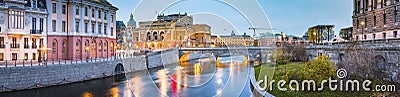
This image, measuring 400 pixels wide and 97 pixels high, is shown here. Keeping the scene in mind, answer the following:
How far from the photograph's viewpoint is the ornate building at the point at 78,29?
114ft

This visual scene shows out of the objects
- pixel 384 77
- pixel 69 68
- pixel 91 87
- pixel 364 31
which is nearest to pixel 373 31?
pixel 364 31

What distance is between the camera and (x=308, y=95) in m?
16.0

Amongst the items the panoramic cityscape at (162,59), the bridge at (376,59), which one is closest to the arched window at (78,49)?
the panoramic cityscape at (162,59)

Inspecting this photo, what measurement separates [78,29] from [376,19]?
36371 millimetres

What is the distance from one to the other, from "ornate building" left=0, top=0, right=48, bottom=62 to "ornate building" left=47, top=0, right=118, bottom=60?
117cm

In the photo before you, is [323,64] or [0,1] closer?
[323,64]

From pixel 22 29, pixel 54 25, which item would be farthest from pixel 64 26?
pixel 22 29

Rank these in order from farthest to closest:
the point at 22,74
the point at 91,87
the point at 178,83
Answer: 1. the point at 178,83
2. the point at 91,87
3. the point at 22,74

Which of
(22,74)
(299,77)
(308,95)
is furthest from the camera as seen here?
(22,74)

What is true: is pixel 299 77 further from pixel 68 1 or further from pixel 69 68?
pixel 68 1

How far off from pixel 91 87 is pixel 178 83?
7966mm

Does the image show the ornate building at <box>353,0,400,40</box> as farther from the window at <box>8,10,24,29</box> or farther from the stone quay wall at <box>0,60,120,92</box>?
the window at <box>8,10,24,29</box>

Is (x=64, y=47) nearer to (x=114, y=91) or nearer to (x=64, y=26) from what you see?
(x=64, y=26)

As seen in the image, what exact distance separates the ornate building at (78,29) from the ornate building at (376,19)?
112 feet
